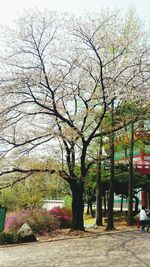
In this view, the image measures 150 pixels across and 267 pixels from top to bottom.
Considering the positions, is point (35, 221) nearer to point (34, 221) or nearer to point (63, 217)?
point (34, 221)

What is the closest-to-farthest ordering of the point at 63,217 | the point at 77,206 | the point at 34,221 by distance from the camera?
the point at 77,206
the point at 34,221
the point at 63,217

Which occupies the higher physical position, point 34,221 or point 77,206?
point 77,206

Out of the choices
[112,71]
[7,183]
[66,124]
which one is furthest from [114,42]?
[7,183]

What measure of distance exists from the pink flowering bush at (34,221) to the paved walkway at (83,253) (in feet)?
14.0

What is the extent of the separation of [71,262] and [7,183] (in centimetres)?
1026

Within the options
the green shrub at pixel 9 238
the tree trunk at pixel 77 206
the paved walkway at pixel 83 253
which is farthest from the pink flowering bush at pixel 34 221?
the paved walkway at pixel 83 253

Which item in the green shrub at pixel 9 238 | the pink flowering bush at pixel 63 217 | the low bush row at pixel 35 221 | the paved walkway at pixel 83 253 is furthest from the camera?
the pink flowering bush at pixel 63 217

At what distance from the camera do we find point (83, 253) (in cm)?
1305

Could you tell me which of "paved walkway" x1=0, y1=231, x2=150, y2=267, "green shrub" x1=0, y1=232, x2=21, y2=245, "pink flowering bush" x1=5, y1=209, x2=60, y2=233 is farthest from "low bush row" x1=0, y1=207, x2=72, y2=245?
"paved walkway" x1=0, y1=231, x2=150, y2=267

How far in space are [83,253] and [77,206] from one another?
7.16m

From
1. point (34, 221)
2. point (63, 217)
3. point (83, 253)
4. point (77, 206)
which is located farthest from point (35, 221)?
point (83, 253)

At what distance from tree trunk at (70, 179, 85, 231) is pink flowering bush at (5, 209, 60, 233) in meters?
2.15

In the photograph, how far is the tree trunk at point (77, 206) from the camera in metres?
20.0

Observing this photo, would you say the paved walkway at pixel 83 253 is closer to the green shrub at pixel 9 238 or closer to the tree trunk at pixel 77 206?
the green shrub at pixel 9 238
